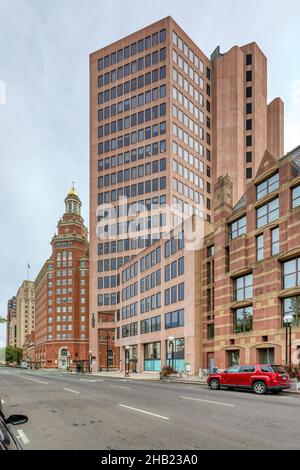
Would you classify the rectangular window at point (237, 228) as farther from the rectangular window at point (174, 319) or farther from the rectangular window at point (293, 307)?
the rectangular window at point (174, 319)

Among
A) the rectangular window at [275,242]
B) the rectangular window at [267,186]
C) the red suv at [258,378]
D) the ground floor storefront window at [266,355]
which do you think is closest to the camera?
the red suv at [258,378]

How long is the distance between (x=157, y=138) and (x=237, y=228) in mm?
41584

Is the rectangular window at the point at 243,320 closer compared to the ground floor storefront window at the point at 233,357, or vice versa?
the rectangular window at the point at 243,320

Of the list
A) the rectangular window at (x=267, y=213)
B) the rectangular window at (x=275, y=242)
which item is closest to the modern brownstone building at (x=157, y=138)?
the rectangular window at (x=267, y=213)

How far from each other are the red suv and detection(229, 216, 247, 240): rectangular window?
60.1ft

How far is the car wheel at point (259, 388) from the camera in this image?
20562 mm

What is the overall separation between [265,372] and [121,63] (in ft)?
254

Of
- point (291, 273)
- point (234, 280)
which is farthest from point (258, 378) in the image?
point (234, 280)

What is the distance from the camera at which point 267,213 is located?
35.4 metres

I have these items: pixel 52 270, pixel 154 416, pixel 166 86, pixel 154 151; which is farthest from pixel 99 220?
pixel 154 416

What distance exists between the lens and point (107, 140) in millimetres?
84688

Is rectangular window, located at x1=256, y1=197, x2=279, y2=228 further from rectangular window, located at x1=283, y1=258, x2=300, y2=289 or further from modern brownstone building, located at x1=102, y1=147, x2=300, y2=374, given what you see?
rectangular window, located at x1=283, y1=258, x2=300, y2=289

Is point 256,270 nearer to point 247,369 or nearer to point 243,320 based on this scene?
point 243,320

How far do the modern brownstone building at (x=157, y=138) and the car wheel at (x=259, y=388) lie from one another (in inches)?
2065
